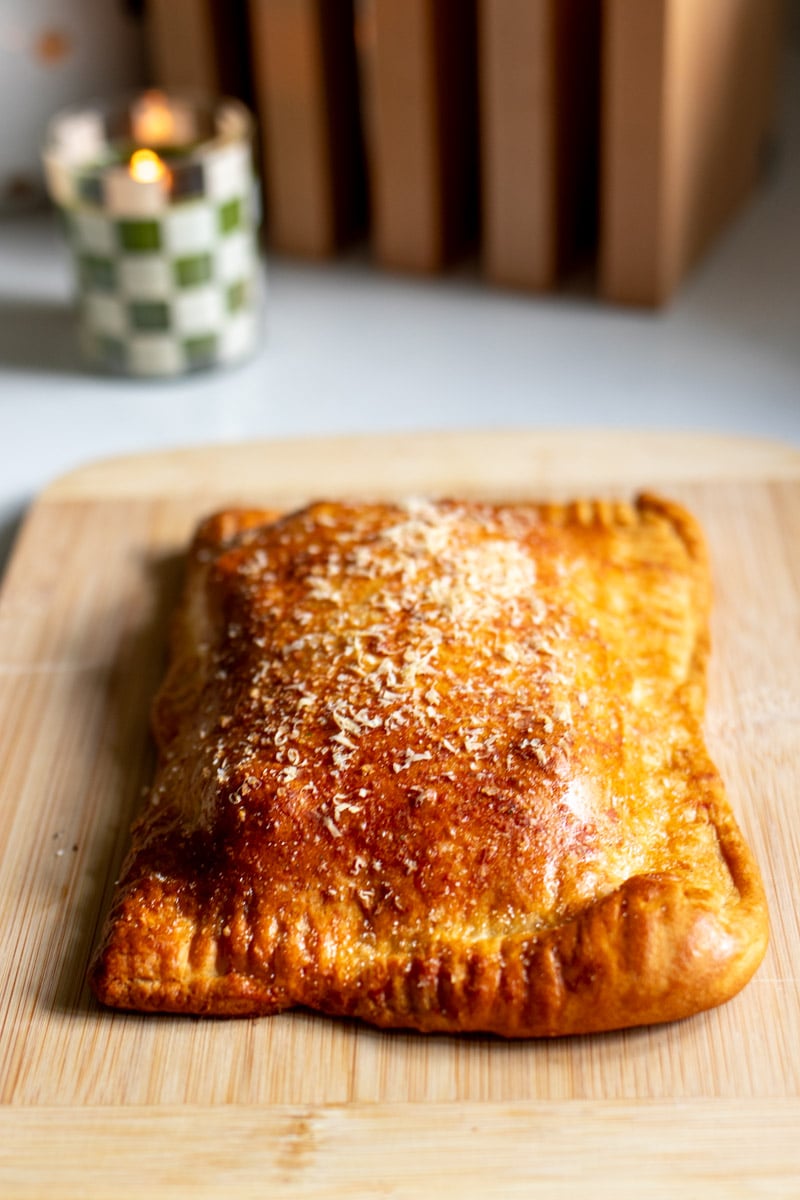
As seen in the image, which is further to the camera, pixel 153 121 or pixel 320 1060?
pixel 153 121

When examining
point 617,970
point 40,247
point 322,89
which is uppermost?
point 322,89

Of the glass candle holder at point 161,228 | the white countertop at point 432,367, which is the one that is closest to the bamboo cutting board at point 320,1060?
the white countertop at point 432,367

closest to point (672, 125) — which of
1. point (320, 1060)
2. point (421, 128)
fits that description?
point (421, 128)

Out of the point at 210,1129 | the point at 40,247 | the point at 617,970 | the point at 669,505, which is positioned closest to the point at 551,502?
the point at 669,505

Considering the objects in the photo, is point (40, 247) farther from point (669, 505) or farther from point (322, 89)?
point (669, 505)

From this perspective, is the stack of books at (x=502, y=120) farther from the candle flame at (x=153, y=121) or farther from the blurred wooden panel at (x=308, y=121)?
the candle flame at (x=153, y=121)

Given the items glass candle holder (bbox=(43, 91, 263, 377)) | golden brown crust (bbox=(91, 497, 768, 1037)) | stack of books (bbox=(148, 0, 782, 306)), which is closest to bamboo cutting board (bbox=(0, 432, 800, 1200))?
golden brown crust (bbox=(91, 497, 768, 1037))

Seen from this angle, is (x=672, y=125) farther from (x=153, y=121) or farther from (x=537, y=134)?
(x=153, y=121)
